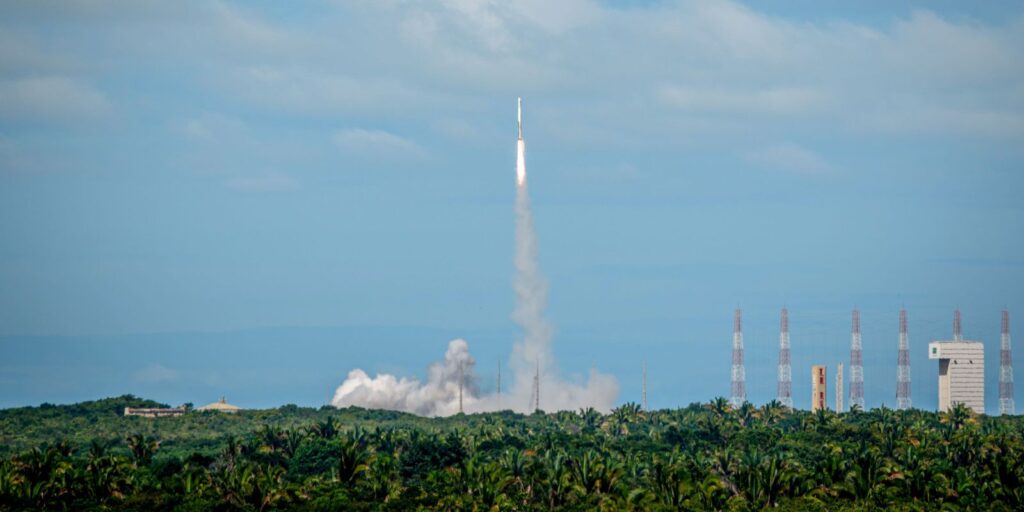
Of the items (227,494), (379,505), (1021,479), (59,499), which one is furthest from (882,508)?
(59,499)

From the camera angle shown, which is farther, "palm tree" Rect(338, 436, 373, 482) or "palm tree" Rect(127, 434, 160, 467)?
"palm tree" Rect(127, 434, 160, 467)

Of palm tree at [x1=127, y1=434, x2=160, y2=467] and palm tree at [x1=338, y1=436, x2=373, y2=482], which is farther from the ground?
palm tree at [x1=127, y1=434, x2=160, y2=467]

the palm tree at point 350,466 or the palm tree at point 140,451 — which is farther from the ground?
the palm tree at point 140,451

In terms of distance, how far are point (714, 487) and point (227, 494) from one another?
4581cm

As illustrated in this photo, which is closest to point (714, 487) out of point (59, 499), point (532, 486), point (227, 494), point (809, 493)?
point (809, 493)

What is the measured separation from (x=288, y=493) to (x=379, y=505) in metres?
9.56

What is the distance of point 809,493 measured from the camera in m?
152

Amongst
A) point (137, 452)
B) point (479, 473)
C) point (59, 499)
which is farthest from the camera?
point (137, 452)

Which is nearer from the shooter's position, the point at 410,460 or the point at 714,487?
the point at 714,487

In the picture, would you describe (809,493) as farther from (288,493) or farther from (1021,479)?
(288,493)

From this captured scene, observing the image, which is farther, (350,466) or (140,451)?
(140,451)

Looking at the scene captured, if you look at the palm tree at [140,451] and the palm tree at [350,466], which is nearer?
the palm tree at [350,466]

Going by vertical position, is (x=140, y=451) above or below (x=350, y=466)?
above

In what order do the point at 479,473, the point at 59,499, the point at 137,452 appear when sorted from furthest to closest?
the point at 137,452
the point at 479,473
the point at 59,499
